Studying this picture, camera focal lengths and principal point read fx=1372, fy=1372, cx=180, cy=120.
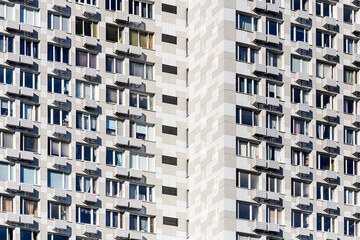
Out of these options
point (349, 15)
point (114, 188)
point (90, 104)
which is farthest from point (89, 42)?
point (349, 15)

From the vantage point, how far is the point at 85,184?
13225 centimetres

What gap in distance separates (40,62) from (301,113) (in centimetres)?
2657

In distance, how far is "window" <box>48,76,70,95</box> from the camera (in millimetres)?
133250

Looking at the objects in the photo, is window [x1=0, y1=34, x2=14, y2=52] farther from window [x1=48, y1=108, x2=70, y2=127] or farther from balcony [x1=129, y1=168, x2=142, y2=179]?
balcony [x1=129, y1=168, x2=142, y2=179]

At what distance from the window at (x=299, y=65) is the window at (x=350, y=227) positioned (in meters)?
15.9

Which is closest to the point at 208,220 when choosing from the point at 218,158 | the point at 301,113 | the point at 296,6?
the point at 218,158

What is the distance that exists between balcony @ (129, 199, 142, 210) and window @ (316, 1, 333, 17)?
28.0 m

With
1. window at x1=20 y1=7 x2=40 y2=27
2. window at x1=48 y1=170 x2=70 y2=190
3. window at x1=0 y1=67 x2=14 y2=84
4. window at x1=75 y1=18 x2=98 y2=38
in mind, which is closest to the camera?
window at x1=48 y1=170 x2=70 y2=190

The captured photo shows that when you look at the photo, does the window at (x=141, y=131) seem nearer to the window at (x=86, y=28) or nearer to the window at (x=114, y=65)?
the window at (x=114, y=65)

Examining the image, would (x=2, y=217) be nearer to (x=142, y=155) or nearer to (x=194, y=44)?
(x=142, y=155)

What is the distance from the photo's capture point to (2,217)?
126m

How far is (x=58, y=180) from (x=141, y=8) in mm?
21576

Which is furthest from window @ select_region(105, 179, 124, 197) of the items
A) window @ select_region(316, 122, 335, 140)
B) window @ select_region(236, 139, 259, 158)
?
window @ select_region(316, 122, 335, 140)

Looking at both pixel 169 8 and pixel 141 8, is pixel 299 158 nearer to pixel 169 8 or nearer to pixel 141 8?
pixel 169 8
